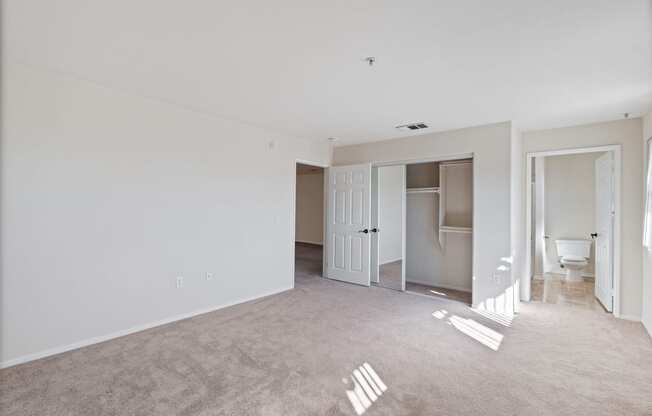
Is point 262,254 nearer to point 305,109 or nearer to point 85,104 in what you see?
point 305,109

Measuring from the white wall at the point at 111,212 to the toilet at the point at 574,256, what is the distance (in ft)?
18.2

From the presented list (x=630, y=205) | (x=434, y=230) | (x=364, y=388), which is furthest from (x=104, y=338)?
(x=630, y=205)

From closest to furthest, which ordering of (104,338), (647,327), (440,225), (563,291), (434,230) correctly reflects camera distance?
(104,338), (647,327), (563,291), (440,225), (434,230)

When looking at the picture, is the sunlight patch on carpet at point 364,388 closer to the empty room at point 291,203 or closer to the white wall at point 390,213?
the empty room at point 291,203

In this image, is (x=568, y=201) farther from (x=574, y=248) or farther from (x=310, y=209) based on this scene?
(x=310, y=209)

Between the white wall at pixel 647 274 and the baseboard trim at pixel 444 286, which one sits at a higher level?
the white wall at pixel 647 274

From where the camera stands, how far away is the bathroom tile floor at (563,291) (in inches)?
175

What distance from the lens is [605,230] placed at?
13.9 ft

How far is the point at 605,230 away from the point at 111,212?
605cm

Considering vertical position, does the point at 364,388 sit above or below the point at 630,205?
below

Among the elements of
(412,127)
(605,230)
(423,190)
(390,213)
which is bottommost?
(605,230)

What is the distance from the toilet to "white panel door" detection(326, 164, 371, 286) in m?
3.74

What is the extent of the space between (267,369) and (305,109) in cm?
278

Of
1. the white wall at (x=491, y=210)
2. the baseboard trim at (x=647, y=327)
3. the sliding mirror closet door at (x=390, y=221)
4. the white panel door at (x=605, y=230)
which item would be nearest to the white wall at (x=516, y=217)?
the white wall at (x=491, y=210)
